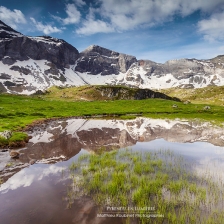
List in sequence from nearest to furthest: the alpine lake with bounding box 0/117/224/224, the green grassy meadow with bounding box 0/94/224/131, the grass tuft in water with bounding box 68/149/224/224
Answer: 1. the alpine lake with bounding box 0/117/224/224
2. the grass tuft in water with bounding box 68/149/224/224
3. the green grassy meadow with bounding box 0/94/224/131

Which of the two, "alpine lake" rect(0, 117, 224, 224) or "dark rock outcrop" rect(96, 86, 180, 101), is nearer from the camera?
"alpine lake" rect(0, 117, 224, 224)

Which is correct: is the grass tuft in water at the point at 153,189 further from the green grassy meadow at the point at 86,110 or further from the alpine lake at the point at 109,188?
the green grassy meadow at the point at 86,110

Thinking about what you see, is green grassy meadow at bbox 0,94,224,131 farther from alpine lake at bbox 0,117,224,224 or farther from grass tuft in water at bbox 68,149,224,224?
grass tuft in water at bbox 68,149,224,224

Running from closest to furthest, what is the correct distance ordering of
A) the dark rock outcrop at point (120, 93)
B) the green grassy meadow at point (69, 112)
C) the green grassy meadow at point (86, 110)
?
the green grassy meadow at point (86, 110) < the green grassy meadow at point (69, 112) < the dark rock outcrop at point (120, 93)

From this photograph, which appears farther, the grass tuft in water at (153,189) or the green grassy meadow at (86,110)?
the green grassy meadow at (86,110)

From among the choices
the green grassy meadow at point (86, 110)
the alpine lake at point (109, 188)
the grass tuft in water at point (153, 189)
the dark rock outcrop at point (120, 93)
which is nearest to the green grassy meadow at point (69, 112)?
the green grassy meadow at point (86, 110)

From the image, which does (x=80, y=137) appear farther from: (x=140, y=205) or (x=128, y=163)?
(x=140, y=205)

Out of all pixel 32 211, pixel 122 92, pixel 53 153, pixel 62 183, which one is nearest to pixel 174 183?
pixel 62 183

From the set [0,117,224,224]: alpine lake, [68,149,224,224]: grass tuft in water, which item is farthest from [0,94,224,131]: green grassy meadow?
[68,149,224,224]: grass tuft in water

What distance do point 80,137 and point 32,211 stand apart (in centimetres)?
2160

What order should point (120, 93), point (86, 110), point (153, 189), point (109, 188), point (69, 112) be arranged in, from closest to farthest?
point (109, 188) < point (153, 189) < point (69, 112) < point (86, 110) < point (120, 93)

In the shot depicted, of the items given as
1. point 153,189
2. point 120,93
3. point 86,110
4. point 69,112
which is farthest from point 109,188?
point 120,93

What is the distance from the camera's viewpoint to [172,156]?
71.9ft

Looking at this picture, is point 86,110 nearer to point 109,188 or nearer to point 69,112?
Result: point 69,112
